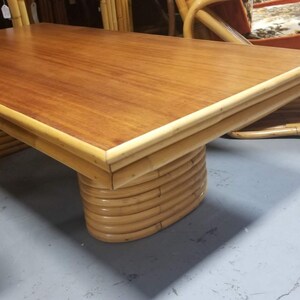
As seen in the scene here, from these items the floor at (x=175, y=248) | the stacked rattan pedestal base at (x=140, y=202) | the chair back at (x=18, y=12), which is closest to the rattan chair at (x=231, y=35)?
the floor at (x=175, y=248)

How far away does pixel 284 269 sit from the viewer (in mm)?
951

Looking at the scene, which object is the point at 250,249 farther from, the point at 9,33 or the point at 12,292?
the point at 9,33

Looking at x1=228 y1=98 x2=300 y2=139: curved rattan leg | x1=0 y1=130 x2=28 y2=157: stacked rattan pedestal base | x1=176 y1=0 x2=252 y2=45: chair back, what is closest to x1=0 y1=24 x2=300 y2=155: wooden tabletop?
x1=176 y1=0 x2=252 y2=45: chair back

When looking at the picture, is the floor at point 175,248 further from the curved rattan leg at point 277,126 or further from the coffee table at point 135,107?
the curved rattan leg at point 277,126

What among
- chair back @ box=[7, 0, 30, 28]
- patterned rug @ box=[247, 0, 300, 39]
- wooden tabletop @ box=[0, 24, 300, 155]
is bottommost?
patterned rug @ box=[247, 0, 300, 39]

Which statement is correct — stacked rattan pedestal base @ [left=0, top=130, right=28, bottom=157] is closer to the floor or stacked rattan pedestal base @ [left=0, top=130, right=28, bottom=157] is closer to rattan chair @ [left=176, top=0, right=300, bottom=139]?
the floor

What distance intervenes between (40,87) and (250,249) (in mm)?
669

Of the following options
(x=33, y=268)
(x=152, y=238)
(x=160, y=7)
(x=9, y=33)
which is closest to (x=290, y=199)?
(x=152, y=238)

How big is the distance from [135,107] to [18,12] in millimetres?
1447

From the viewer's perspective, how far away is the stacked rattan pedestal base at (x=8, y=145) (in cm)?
163

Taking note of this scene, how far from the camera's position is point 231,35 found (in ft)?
4.86

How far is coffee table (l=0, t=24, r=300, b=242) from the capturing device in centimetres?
64

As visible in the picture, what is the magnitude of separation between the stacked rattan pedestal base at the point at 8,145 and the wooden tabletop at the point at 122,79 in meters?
0.42

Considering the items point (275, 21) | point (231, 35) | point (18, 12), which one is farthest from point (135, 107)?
point (18, 12)
